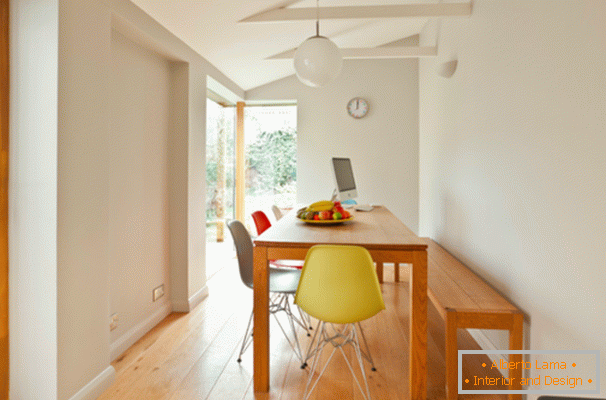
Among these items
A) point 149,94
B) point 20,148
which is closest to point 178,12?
point 149,94

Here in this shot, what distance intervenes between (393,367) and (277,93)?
4.20 metres

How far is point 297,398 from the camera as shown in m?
2.12

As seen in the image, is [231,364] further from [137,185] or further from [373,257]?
[137,185]

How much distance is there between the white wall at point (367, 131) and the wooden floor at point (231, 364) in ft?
7.83

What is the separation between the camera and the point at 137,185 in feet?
9.63

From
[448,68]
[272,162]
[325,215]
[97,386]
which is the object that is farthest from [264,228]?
[272,162]

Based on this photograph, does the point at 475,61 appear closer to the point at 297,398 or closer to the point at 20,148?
the point at 297,398

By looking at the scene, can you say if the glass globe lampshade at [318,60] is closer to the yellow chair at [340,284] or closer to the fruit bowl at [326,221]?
the fruit bowl at [326,221]

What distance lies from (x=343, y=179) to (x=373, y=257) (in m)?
1.93

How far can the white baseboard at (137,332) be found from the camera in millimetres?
2621

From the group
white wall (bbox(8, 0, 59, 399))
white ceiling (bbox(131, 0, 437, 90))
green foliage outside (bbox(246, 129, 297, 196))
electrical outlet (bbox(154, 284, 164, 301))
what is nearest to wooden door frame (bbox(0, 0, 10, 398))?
white wall (bbox(8, 0, 59, 399))

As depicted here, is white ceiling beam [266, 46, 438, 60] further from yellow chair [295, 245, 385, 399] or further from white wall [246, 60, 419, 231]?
yellow chair [295, 245, 385, 399]

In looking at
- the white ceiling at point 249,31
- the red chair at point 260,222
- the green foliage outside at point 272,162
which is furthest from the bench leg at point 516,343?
the green foliage outside at point 272,162

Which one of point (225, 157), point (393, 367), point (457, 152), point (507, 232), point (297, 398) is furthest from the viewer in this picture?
point (225, 157)
